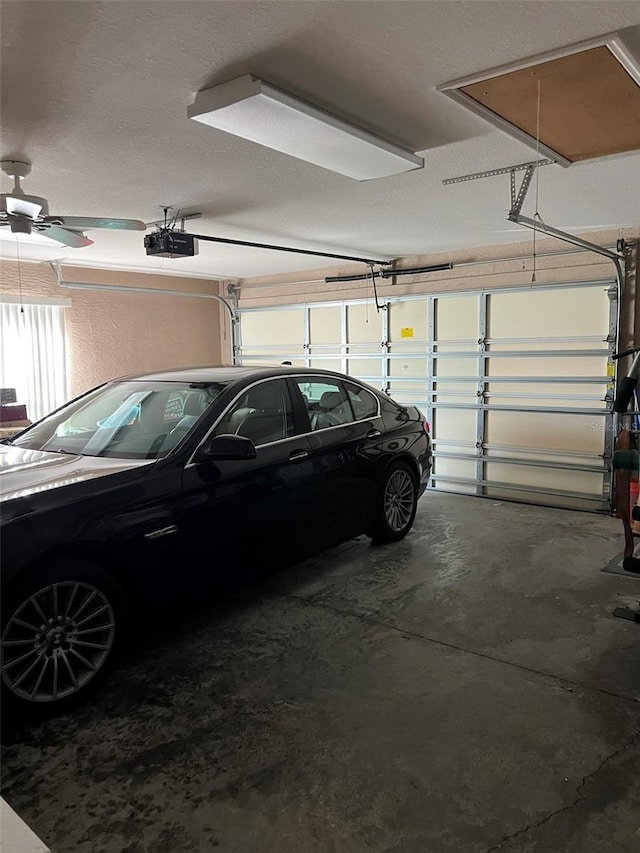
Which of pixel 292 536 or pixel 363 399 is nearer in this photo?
pixel 292 536

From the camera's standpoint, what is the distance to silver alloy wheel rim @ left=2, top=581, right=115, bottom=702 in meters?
2.50

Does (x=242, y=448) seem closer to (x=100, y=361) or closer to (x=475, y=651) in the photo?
(x=475, y=651)

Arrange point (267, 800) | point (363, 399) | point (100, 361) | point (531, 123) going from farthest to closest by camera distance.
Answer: point (100, 361)
point (363, 399)
point (531, 123)
point (267, 800)

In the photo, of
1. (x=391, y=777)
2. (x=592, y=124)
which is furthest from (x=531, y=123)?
(x=391, y=777)

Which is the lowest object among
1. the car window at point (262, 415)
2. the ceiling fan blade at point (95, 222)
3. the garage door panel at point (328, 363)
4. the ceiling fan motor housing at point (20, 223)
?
the car window at point (262, 415)

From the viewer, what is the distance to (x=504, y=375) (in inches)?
259

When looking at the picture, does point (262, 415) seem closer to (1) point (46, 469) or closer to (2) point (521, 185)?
(1) point (46, 469)

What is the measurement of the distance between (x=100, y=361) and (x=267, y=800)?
6451 mm

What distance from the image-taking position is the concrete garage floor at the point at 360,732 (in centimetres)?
203

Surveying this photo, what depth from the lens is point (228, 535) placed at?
3.30 m

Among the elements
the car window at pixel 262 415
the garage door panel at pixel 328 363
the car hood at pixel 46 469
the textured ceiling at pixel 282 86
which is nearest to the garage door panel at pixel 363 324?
the garage door panel at pixel 328 363

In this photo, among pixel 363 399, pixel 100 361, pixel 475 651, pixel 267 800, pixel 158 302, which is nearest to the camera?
pixel 267 800

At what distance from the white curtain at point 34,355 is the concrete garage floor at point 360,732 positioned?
175 inches

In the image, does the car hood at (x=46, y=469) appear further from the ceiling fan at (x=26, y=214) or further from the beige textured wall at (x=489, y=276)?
the beige textured wall at (x=489, y=276)
